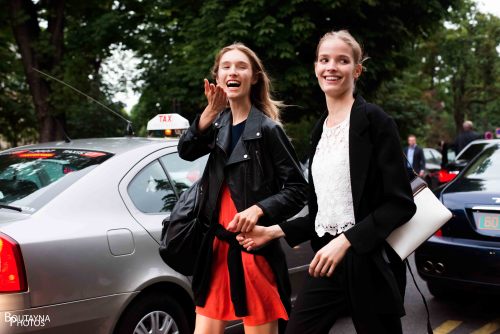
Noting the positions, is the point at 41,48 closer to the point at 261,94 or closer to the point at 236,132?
the point at 261,94

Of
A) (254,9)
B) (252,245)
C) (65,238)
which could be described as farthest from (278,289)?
(254,9)

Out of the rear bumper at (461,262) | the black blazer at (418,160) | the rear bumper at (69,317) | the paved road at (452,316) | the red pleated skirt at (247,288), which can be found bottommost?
the paved road at (452,316)

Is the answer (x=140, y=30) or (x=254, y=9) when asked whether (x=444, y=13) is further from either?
(x=140, y=30)

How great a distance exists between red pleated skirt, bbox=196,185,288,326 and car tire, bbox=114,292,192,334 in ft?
2.07

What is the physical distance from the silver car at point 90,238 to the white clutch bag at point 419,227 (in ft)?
5.36

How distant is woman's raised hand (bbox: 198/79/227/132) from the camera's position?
272 centimetres

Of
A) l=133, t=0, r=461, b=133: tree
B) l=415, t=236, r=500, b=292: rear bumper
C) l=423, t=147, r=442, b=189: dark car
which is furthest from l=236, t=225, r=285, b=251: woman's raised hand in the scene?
l=423, t=147, r=442, b=189: dark car

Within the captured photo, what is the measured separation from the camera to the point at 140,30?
50.0 feet

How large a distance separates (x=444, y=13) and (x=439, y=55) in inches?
1038

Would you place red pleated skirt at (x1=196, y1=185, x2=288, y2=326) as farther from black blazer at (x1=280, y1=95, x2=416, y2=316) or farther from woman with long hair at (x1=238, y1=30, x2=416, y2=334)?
black blazer at (x1=280, y1=95, x2=416, y2=316)

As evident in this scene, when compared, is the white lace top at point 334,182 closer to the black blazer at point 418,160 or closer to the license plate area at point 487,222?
the license plate area at point 487,222

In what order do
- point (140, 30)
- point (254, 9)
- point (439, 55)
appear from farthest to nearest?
point (439, 55) → point (140, 30) → point (254, 9)

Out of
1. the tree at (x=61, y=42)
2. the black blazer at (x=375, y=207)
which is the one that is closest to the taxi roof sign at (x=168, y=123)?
the black blazer at (x=375, y=207)

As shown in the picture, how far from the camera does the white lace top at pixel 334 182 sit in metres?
2.27
